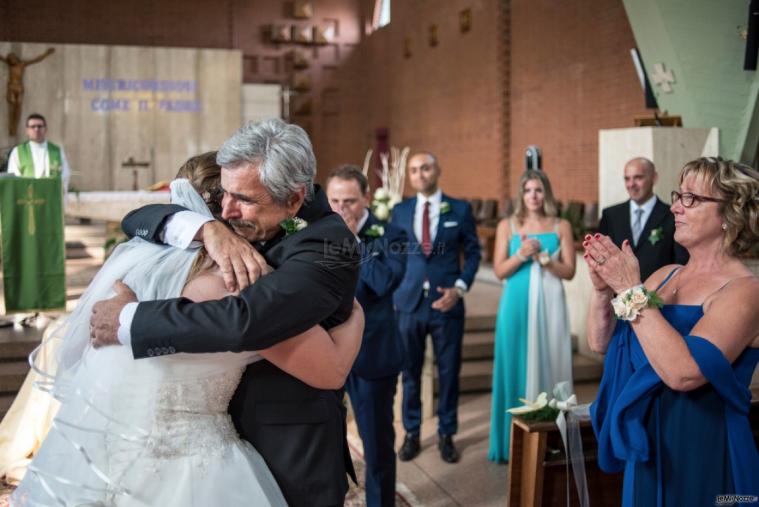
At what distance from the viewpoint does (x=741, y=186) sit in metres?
2.29

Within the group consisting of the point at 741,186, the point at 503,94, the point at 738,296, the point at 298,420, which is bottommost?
the point at 298,420

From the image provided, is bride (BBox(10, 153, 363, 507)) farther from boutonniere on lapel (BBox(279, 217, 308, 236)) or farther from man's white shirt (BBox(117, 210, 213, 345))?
boutonniere on lapel (BBox(279, 217, 308, 236))

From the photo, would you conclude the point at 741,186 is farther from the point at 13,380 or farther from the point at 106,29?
the point at 106,29

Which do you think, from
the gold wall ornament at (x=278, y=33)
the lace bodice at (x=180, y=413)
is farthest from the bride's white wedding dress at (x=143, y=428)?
the gold wall ornament at (x=278, y=33)

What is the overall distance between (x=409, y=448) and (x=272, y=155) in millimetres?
3610

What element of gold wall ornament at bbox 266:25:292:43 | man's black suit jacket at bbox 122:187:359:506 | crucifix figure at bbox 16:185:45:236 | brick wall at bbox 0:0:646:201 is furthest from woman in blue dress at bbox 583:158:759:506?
gold wall ornament at bbox 266:25:292:43

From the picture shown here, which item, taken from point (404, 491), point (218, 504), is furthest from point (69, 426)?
point (404, 491)

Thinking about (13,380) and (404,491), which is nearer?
(404,491)

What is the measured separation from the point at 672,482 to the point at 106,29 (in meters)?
16.8

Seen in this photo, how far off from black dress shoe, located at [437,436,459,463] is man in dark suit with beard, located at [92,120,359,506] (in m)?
3.14

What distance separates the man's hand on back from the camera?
5.48 ft

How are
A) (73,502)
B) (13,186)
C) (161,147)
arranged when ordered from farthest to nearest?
(161,147) → (13,186) → (73,502)

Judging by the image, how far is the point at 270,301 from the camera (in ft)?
5.34

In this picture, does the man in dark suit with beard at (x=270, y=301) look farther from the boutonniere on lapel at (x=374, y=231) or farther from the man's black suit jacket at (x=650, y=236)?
the man's black suit jacket at (x=650, y=236)
